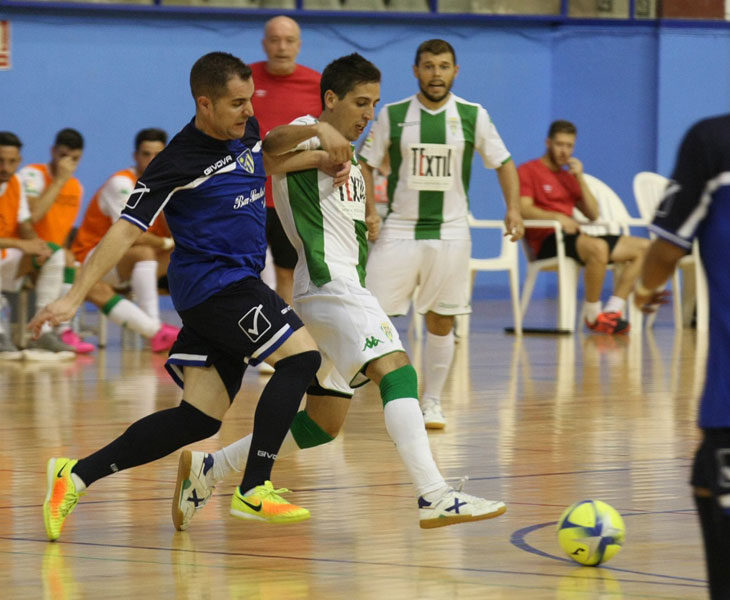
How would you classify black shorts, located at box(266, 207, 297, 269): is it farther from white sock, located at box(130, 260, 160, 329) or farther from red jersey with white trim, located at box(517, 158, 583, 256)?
red jersey with white trim, located at box(517, 158, 583, 256)

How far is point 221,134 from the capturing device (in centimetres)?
475

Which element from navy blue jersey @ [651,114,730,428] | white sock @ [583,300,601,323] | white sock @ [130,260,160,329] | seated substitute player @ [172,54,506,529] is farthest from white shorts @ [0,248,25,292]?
navy blue jersey @ [651,114,730,428]

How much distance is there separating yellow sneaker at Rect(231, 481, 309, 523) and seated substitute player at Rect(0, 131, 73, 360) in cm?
628

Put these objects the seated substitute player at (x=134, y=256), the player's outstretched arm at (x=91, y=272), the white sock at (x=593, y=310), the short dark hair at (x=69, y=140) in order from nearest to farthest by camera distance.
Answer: the player's outstretched arm at (x=91, y=272) < the seated substitute player at (x=134, y=256) < the short dark hair at (x=69, y=140) < the white sock at (x=593, y=310)

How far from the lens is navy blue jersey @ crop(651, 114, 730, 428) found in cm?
304

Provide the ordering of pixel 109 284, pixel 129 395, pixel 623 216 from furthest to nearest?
pixel 623 216 < pixel 109 284 < pixel 129 395

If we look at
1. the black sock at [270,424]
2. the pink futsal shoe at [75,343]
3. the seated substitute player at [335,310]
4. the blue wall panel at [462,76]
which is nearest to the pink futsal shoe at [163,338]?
the pink futsal shoe at [75,343]

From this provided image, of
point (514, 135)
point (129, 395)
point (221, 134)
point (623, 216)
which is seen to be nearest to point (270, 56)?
point (129, 395)

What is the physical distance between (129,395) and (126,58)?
28.1 ft

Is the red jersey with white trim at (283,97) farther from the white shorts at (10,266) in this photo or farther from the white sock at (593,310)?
the white sock at (593,310)

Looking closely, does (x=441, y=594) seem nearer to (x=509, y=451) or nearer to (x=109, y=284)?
(x=509, y=451)

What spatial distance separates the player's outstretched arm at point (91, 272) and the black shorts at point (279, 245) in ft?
15.6

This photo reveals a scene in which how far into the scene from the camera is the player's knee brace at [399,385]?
15.5 ft

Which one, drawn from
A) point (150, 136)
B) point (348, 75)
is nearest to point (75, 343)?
point (150, 136)
